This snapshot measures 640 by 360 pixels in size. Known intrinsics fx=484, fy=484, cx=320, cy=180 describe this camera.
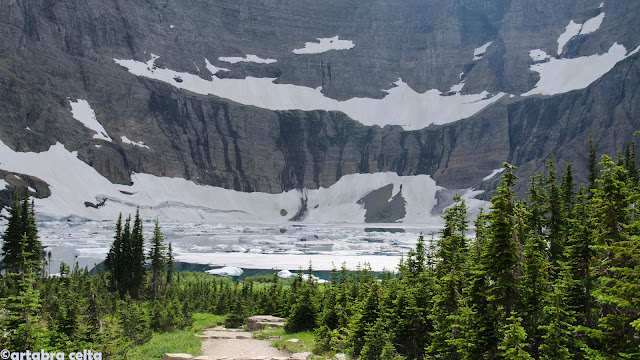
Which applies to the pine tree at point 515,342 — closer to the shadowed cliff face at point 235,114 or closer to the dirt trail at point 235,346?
the dirt trail at point 235,346

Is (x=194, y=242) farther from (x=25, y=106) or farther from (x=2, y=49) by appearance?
(x=2, y=49)

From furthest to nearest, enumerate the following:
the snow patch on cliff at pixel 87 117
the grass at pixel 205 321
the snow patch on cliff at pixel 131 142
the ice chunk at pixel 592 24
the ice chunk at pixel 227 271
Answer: the ice chunk at pixel 592 24 → the snow patch on cliff at pixel 131 142 → the snow patch on cliff at pixel 87 117 → the ice chunk at pixel 227 271 → the grass at pixel 205 321

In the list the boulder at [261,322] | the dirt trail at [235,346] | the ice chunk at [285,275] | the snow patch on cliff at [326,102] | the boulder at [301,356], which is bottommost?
the dirt trail at [235,346]

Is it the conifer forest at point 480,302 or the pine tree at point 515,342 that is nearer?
the pine tree at point 515,342

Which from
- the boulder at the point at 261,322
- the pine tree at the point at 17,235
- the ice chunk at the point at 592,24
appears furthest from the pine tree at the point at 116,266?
the ice chunk at the point at 592,24

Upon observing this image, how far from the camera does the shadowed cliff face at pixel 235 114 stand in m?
139

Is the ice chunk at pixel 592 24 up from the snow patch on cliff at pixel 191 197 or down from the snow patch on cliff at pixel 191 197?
up

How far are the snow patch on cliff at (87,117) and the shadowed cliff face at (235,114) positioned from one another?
1837 mm

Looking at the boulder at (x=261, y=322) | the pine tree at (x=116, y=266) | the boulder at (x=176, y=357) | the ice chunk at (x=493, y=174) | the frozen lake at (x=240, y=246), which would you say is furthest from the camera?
the ice chunk at (x=493, y=174)

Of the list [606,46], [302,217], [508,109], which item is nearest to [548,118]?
[508,109]

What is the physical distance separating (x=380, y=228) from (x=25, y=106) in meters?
104

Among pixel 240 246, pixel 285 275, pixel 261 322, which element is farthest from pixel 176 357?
pixel 240 246

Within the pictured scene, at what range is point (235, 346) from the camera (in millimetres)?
23984

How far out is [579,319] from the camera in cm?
1472
